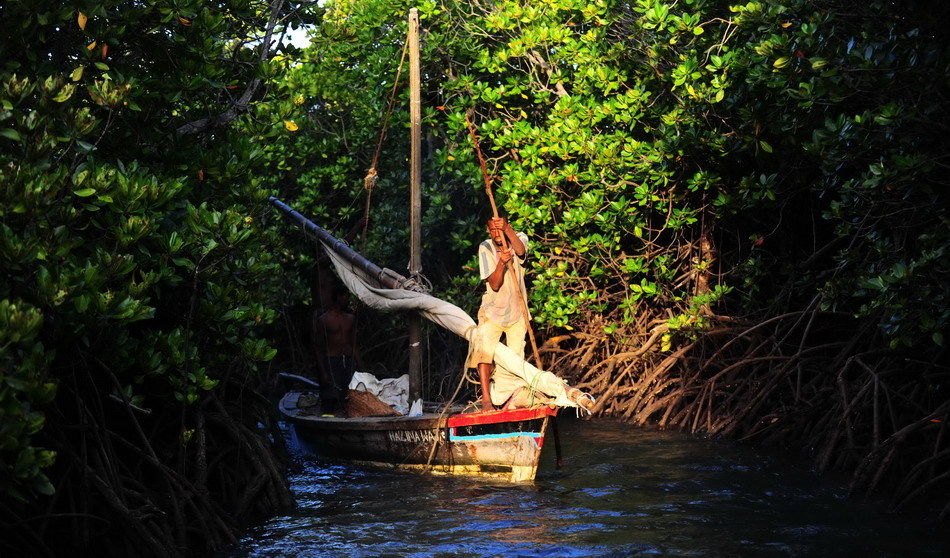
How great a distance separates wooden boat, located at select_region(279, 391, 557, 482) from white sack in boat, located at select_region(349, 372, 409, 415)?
3.21 feet

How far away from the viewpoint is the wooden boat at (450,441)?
27.8 feet

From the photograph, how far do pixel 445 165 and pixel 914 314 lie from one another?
7334 mm

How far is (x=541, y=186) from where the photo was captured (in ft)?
38.0

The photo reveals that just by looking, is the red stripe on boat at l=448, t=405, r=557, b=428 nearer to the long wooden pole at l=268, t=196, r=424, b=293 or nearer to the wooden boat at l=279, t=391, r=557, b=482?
the wooden boat at l=279, t=391, r=557, b=482

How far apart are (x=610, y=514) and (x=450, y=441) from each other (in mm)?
1959

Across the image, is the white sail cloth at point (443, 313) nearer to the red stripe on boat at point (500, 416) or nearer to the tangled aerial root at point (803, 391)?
the red stripe on boat at point (500, 416)

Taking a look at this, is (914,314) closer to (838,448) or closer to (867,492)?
(867,492)

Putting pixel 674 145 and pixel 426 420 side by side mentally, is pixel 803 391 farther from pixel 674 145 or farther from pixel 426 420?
pixel 426 420

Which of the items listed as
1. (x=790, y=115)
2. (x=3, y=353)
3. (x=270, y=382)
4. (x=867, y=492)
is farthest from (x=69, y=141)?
(x=270, y=382)

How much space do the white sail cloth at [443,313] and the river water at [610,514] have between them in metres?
0.91

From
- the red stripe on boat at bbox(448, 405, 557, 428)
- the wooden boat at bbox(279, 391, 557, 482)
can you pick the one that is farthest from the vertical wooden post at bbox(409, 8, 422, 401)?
the red stripe on boat at bbox(448, 405, 557, 428)

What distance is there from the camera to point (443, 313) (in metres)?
9.26

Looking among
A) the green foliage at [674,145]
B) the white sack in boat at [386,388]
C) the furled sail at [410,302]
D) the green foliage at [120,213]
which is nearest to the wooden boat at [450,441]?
the furled sail at [410,302]

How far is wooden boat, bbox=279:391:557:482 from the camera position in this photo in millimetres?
8469
